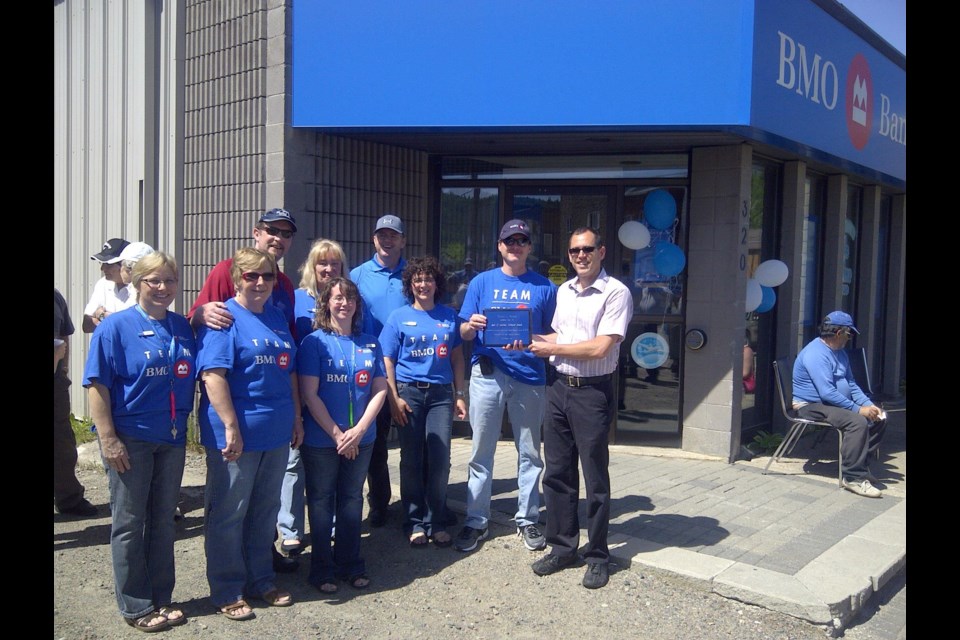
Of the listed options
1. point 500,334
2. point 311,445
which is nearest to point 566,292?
point 500,334

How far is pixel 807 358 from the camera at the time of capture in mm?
7328

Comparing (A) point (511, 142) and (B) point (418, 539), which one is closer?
(B) point (418, 539)

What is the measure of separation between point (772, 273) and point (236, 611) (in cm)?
609

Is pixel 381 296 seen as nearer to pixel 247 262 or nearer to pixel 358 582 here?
pixel 247 262

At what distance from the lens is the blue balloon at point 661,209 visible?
25.2ft

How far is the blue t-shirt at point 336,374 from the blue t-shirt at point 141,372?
0.68 meters

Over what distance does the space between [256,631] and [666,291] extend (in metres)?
5.10

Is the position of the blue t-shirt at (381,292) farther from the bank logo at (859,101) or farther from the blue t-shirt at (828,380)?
the bank logo at (859,101)

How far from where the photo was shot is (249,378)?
13.4 ft

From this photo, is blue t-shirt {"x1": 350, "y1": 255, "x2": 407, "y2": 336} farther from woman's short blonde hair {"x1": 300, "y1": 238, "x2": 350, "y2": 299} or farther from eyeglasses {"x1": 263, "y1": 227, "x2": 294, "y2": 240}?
eyeglasses {"x1": 263, "y1": 227, "x2": 294, "y2": 240}

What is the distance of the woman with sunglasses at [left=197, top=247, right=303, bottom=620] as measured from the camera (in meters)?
4.04

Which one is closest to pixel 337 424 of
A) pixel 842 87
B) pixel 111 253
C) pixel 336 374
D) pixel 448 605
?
pixel 336 374

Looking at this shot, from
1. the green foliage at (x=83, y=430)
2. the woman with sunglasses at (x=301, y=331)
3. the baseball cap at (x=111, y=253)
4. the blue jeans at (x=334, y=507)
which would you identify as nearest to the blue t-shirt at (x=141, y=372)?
the blue jeans at (x=334, y=507)
